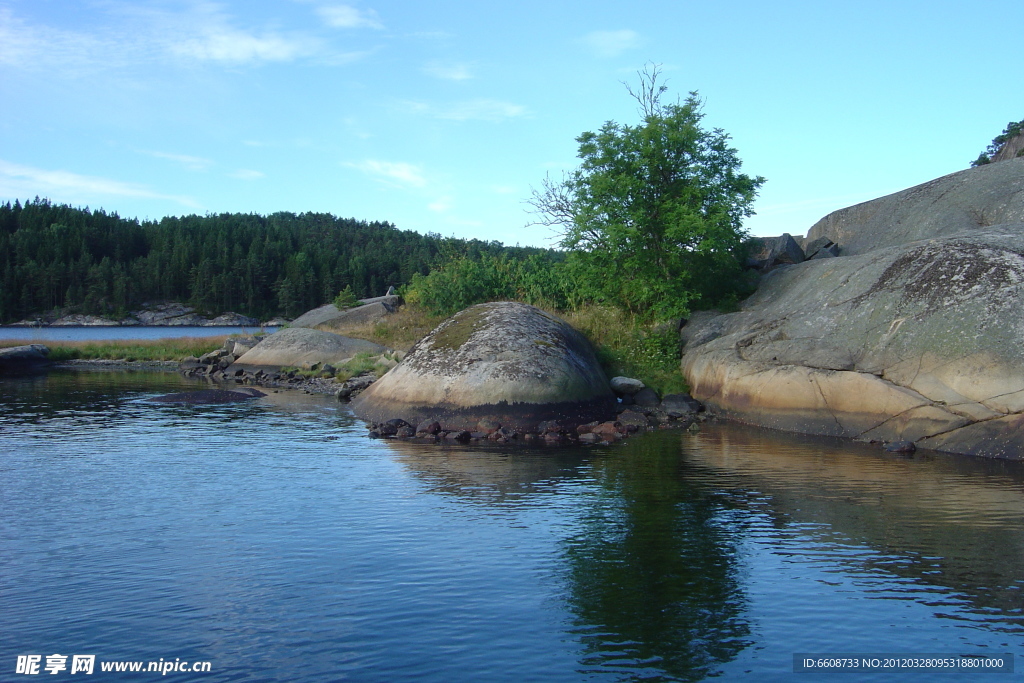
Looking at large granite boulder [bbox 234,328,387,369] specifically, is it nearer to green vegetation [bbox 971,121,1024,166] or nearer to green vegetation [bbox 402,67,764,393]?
green vegetation [bbox 402,67,764,393]

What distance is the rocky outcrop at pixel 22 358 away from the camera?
122ft

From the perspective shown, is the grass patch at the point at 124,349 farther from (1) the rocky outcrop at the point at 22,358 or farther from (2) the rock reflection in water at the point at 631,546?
(2) the rock reflection in water at the point at 631,546

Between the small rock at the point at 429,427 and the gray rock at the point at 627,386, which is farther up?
the gray rock at the point at 627,386

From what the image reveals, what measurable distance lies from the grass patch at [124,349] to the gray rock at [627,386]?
1084 inches

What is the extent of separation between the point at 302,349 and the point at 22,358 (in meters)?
15.5

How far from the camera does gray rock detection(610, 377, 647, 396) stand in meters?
22.5

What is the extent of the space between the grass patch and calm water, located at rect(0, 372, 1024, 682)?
91.5 ft

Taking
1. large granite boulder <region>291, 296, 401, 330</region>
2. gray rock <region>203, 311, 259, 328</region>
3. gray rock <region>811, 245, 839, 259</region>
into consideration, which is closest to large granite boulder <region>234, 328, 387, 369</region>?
large granite boulder <region>291, 296, 401, 330</region>

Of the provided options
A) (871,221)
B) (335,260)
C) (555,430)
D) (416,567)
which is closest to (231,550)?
(416,567)

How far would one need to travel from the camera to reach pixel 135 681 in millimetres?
6598

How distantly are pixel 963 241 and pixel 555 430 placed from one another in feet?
35.2

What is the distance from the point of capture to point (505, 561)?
372 inches

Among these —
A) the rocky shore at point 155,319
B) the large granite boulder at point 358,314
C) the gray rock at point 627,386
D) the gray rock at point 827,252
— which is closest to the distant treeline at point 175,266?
the rocky shore at point 155,319

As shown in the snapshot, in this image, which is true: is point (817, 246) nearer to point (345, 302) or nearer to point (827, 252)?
point (827, 252)
